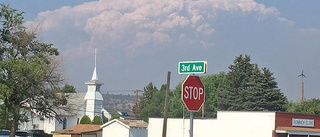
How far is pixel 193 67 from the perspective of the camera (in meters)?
12.0

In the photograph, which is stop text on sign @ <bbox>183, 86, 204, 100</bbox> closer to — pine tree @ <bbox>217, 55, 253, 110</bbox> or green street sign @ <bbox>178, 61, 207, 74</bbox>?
green street sign @ <bbox>178, 61, 207, 74</bbox>

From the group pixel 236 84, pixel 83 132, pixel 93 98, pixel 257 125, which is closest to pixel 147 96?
pixel 93 98

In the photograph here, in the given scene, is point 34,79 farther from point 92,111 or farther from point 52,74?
point 92,111

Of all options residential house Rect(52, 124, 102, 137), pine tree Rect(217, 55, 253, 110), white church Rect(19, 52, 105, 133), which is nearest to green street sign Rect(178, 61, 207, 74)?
residential house Rect(52, 124, 102, 137)

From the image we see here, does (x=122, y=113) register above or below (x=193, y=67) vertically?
below

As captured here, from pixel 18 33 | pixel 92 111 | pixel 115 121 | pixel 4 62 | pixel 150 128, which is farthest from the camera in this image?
pixel 92 111

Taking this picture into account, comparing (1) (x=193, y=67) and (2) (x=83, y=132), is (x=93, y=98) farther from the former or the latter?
(1) (x=193, y=67)

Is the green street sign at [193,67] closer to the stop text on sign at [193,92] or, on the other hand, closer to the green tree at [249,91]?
the stop text on sign at [193,92]

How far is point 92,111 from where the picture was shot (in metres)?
101

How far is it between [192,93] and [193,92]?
0.13 feet

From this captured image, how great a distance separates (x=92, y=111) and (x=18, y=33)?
6481cm

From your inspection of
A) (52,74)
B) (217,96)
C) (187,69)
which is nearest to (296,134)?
(52,74)

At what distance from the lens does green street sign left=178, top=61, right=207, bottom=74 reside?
11852 mm

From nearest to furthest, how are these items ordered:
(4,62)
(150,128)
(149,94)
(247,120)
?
(4,62) → (247,120) → (150,128) → (149,94)
